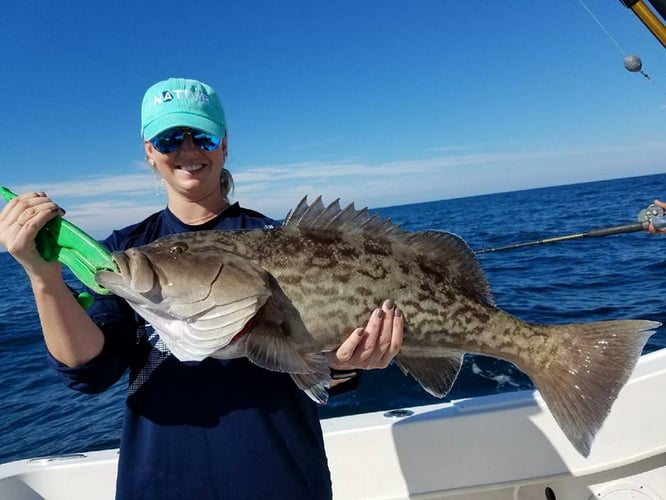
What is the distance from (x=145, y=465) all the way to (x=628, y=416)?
11.6 ft

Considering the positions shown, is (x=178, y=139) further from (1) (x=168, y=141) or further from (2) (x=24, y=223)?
(2) (x=24, y=223)

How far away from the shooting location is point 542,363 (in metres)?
2.70

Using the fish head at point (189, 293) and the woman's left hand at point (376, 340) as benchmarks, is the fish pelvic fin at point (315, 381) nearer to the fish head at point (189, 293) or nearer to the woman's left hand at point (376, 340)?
the woman's left hand at point (376, 340)

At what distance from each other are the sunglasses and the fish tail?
2076 mm

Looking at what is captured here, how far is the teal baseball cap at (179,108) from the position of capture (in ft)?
7.88

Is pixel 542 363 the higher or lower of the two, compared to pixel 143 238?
lower

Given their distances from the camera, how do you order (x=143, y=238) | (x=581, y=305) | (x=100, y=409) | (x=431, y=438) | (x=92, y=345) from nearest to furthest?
(x=92, y=345)
(x=143, y=238)
(x=431, y=438)
(x=100, y=409)
(x=581, y=305)

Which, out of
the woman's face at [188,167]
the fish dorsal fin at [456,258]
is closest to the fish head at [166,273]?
the woman's face at [188,167]

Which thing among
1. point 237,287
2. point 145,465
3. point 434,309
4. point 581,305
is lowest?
point 581,305

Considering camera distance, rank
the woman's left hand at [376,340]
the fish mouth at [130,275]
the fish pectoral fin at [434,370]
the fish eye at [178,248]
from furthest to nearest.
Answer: the fish pectoral fin at [434,370] → the woman's left hand at [376,340] → the fish eye at [178,248] → the fish mouth at [130,275]

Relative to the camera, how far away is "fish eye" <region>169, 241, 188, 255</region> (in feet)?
7.29

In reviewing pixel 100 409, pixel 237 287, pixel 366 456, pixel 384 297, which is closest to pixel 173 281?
pixel 237 287

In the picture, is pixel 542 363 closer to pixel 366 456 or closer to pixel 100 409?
pixel 366 456

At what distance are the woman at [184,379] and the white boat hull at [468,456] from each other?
147 cm
